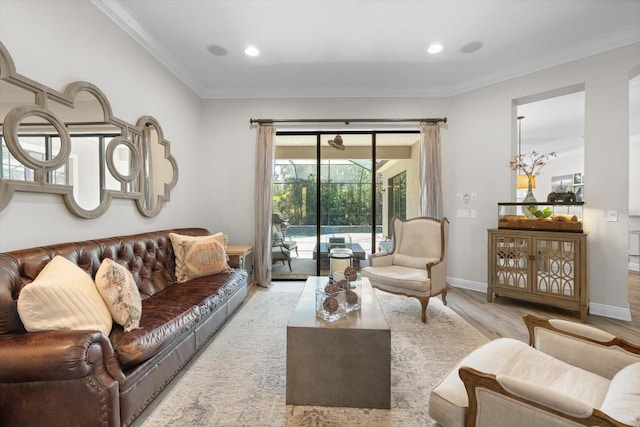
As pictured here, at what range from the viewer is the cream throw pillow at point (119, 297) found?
1.67 m

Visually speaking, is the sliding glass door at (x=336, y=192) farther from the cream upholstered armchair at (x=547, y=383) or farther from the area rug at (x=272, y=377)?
the cream upholstered armchair at (x=547, y=383)

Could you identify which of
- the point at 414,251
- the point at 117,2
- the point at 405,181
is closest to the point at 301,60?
the point at 117,2

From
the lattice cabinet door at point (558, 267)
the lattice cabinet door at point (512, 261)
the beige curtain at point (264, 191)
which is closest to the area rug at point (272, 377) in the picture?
the lattice cabinet door at point (512, 261)

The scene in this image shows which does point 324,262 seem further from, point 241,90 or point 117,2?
point 117,2

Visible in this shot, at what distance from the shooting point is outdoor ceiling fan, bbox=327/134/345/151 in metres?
4.51

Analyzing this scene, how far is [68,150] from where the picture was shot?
2041 mm

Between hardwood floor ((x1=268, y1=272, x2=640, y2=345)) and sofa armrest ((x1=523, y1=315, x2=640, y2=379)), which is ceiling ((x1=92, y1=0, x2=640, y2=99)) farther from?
hardwood floor ((x1=268, y1=272, x2=640, y2=345))

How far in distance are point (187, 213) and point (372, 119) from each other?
10.1ft

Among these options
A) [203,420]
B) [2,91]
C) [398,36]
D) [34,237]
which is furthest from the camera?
[398,36]

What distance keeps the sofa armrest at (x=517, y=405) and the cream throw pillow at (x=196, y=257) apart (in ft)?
8.25

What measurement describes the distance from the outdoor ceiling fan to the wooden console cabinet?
2.51 metres

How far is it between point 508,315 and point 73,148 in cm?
445

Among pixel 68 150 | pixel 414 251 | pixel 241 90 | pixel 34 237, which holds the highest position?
pixel 241 90

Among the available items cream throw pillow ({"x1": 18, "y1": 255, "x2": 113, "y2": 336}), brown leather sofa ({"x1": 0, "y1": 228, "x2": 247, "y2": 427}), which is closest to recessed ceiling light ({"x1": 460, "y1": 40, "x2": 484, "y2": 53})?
brown leather sofa ({"x1": 0, "y1": 228, "x2": 247, "y2": 427})
